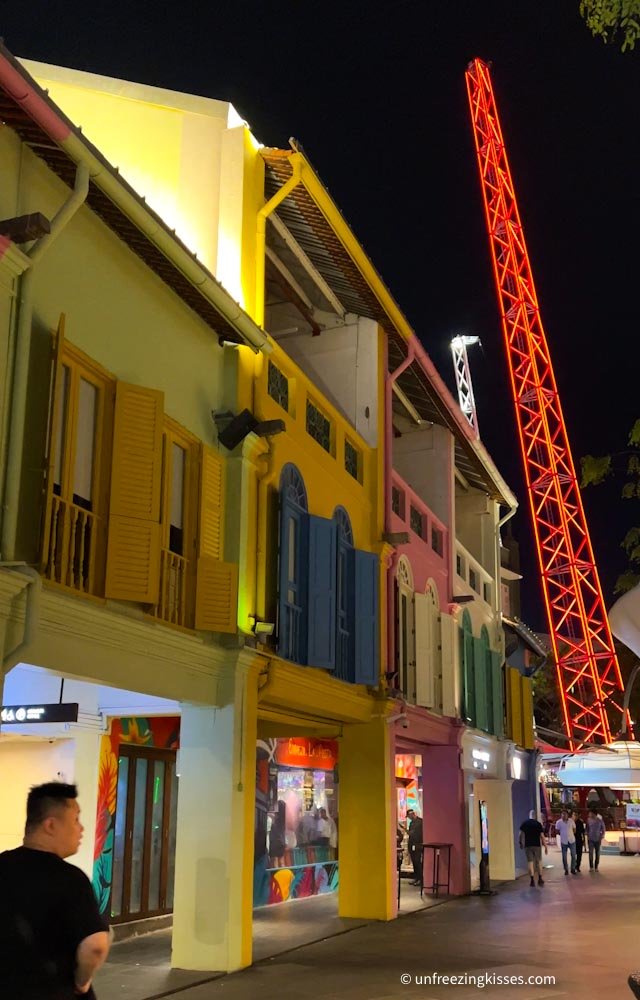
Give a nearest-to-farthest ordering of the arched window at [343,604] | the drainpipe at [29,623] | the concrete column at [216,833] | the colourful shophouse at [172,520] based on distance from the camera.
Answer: the drainpipe at [29,623] < the colourful shophouse at [172,520] < the concrete column at [216,833] < the arched window at [343,604]

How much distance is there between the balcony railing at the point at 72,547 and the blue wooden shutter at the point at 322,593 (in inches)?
168

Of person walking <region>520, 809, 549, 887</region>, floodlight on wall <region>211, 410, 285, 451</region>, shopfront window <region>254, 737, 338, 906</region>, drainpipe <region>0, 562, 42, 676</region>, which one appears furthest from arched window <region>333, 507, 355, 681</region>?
person walking <region>520, 809, 549, 887</region>

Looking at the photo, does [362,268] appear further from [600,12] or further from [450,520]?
[600,12]

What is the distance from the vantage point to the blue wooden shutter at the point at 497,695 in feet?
75.5

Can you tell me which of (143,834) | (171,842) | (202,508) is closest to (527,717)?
(171,842)

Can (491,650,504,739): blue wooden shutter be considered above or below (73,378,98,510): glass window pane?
below

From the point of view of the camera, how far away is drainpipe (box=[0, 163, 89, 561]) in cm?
775

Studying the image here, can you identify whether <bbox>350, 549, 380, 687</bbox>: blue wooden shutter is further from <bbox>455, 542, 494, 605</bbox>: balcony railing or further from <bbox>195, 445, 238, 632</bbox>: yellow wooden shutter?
<bbox>455, 542, 494, 605</bbox>: balcony railing

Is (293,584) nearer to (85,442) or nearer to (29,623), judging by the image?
(85,442)

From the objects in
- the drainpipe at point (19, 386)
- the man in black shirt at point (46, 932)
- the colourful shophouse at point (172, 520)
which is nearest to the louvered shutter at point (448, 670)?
the colourful shophouse at point (172, 520)

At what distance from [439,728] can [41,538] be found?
489 inches

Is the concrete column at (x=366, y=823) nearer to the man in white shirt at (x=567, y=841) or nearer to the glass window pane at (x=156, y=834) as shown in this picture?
the glass window pane at (x=156, y=834)

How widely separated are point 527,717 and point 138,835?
15635 millimetres

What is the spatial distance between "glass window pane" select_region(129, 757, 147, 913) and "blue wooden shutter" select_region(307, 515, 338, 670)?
2.72m
